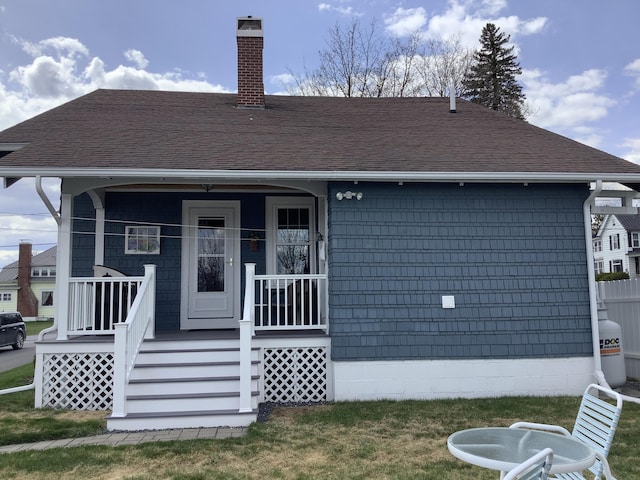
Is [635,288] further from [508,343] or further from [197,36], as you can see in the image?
[197,36]

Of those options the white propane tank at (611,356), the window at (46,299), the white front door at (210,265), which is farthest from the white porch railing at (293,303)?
the window at (46,299)

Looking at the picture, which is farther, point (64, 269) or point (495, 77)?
point (495, 77)

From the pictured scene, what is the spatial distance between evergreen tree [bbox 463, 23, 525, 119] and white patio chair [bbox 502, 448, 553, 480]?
24305 millimetres

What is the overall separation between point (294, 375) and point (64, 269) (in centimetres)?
342

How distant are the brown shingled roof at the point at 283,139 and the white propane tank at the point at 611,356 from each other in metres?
2.35

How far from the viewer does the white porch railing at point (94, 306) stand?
259 inches

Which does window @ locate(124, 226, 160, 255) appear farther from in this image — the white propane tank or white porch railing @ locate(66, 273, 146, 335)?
the white propane tank

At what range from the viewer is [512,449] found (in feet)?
9.13

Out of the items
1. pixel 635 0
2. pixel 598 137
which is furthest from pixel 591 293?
pixel 598 137

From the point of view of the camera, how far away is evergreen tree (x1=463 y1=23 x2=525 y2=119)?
24.6m

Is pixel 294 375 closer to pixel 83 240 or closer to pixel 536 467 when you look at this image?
pixel 83 240

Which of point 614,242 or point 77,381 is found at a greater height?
point 614,242

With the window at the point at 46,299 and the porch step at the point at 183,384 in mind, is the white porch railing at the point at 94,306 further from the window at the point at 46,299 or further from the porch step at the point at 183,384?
the window at the point at 46,299

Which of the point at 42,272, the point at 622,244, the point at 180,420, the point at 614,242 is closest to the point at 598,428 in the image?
the point at 180,420
